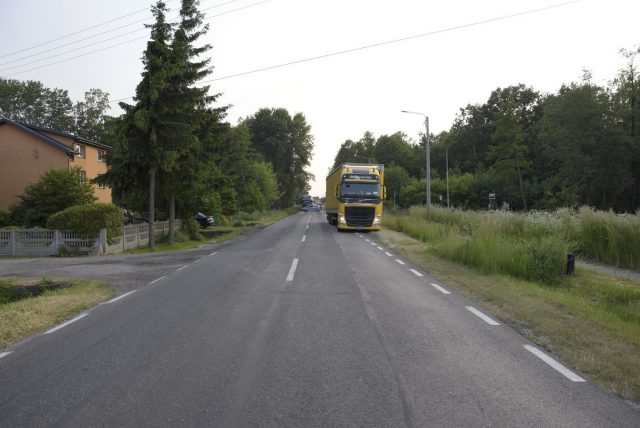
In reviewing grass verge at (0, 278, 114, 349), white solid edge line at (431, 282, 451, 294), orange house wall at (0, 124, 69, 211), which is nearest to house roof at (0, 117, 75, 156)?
A: orange house wall at (0, 124, 69, 211)

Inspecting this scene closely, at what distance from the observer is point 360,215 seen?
28391 millimetres

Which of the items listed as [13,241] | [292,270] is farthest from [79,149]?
[292,270]

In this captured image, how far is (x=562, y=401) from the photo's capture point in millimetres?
4238

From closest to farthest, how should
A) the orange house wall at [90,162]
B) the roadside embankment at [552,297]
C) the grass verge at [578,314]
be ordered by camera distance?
1. the grass verge at [578,314]
2. the roadside embankment at [552,297]
3. the orange house wall at [90,162]

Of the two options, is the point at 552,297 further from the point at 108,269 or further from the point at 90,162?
the point at 90,162

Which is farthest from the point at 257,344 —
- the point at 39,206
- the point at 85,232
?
the point at 39,206

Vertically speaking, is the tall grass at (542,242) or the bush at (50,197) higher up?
the bush at (50,197)

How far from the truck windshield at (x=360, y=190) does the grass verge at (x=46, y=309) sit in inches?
718

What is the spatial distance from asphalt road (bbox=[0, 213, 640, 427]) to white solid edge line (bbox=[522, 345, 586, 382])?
0.07 ft

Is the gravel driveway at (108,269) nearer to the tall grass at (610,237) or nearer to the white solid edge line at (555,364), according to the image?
the white solid edge line at (555,364)

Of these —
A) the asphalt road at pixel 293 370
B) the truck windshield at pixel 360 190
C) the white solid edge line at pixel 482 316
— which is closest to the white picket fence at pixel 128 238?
the truck windshield at pixel 360 190

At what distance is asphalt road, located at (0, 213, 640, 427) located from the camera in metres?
3.96

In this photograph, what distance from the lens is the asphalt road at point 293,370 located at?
156 inches

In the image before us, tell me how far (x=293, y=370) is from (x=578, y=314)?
197 inches
